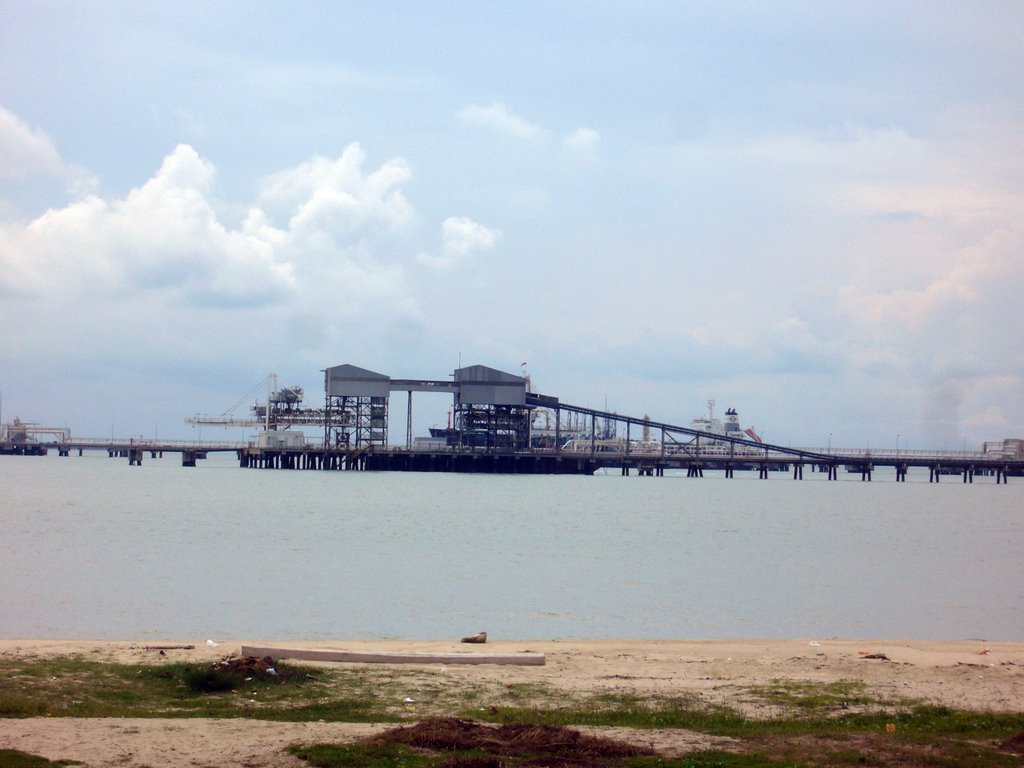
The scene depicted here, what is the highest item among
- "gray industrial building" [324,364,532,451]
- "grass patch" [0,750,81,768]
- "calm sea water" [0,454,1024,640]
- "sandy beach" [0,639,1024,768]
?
"gray industrial building" [324,364,532,451]

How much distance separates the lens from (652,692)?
15.9 m

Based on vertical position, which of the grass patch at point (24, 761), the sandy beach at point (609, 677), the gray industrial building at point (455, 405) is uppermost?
the gray industrial building at point (455, 405)

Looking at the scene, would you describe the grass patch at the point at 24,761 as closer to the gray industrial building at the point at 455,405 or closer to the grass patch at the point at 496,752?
the grass patch at the point at 496,752

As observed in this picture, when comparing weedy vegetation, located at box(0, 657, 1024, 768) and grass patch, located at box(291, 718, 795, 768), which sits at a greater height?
grass patch, located at box(291, 718, 795, 768)

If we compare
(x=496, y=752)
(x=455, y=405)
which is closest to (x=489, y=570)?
(x=496, y=752)

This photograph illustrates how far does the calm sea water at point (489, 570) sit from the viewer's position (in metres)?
26.6

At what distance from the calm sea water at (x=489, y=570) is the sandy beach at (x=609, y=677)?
3.56 m

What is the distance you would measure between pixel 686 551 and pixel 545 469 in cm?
9324

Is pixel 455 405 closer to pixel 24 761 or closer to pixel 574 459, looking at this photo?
pixel 574 459

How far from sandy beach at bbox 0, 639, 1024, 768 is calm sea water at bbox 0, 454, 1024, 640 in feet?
11.7

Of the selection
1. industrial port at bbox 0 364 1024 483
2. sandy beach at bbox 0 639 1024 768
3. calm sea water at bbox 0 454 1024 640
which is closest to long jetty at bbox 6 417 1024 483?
industrial port at bbox 0 364 1024 483

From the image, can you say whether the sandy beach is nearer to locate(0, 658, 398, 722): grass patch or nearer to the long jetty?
locate(0, 658, 398, 722): grass patch

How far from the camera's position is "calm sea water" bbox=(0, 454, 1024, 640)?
2661 cm

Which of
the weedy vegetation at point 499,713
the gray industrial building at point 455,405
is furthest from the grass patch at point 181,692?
the gray industrial building at point 455,405
